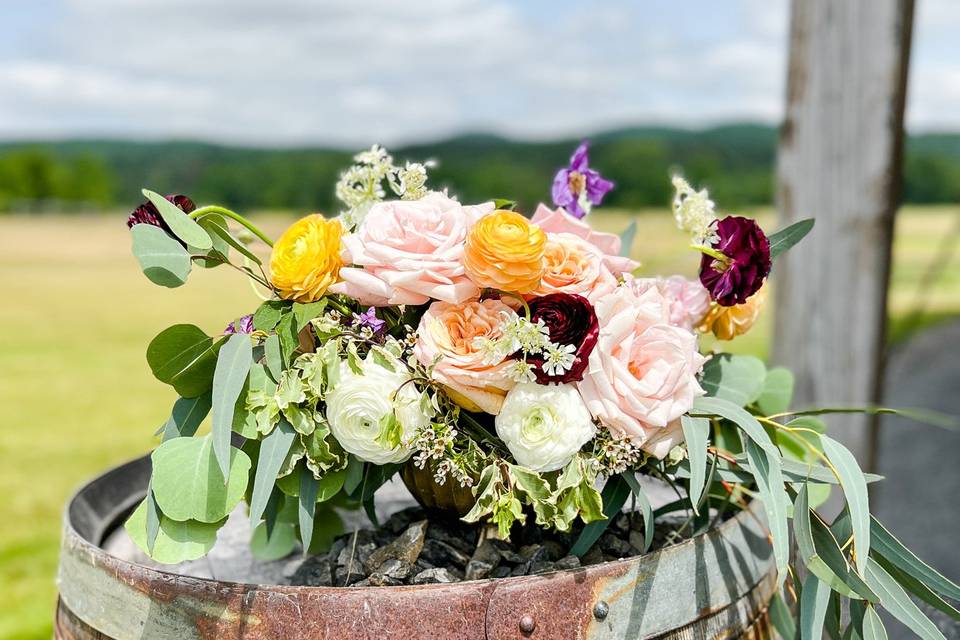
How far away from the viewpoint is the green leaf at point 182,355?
3.29ft

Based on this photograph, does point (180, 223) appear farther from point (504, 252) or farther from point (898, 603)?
point (898, 603)

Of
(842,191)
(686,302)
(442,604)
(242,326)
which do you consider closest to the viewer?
(442,604)

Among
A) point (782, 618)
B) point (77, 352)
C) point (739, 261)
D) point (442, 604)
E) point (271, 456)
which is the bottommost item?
point (77, 352)

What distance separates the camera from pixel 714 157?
19297 millimetres

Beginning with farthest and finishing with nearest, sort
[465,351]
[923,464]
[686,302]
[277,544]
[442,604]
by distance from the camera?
[923,464]
[277,544]
[686,302]
[465,351]
[442,604]

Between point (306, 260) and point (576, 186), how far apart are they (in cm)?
47

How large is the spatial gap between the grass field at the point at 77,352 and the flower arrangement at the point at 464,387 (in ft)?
0.74

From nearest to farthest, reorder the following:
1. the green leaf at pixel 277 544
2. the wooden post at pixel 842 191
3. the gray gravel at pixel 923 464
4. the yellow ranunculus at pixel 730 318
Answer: the yellow ranunculus at pixel 730 318
the green leaf at pixel 277 544
the wooden post at pixel 842 191
the gray gravel at pixel 923 464

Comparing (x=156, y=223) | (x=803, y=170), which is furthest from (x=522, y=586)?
(x=803, y=170)

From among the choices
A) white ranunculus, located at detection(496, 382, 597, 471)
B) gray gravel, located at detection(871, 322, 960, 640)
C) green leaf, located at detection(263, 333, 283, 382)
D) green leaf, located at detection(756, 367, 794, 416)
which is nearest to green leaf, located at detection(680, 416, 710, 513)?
white ranunculus, located at detection(496, 382, 597, 471)

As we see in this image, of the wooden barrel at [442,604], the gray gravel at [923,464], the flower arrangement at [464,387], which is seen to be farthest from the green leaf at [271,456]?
the gray gravel at [923,464]

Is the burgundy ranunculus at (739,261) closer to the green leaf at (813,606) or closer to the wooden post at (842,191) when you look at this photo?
the green leaf at (813,606)

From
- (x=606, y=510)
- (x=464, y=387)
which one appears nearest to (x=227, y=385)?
(x=464, y=387)

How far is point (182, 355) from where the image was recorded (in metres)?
1.01
